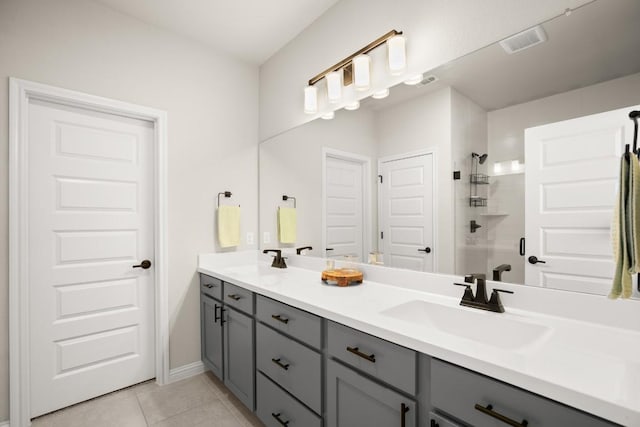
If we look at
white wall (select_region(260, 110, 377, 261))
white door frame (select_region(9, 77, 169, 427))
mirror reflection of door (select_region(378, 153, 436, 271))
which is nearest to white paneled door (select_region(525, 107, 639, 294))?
mirror reflection of door (select_region(378, 153, 436, 271))

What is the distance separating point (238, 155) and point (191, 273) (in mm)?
1083

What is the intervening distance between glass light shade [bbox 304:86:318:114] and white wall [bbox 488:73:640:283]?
1.25 m

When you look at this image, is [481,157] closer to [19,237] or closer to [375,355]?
[375,355]

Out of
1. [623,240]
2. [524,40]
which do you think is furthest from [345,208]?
[623,240]

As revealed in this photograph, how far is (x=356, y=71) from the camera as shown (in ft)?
6.18

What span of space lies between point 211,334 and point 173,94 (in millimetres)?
1879

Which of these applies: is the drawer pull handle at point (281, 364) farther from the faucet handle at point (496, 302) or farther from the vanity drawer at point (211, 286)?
the faucet handle at point (496, 302)

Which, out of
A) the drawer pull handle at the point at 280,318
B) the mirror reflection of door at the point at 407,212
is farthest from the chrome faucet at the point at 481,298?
the drawer pull handle at the point at 280,318

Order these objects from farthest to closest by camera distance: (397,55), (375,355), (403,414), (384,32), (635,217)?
(384,32) → (397,55) → (375,355) → (403,414) → (635,217)

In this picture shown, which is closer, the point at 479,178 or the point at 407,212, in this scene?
the point at 479,178

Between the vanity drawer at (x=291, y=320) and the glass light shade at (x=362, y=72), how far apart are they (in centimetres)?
135

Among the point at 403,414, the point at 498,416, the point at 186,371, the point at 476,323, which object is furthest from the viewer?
the point at 186,371

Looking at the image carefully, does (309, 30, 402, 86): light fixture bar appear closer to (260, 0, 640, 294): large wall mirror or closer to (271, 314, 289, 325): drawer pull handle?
(260, 0, 640, 294): large wall mirror

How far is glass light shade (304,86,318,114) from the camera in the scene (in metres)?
2.27
